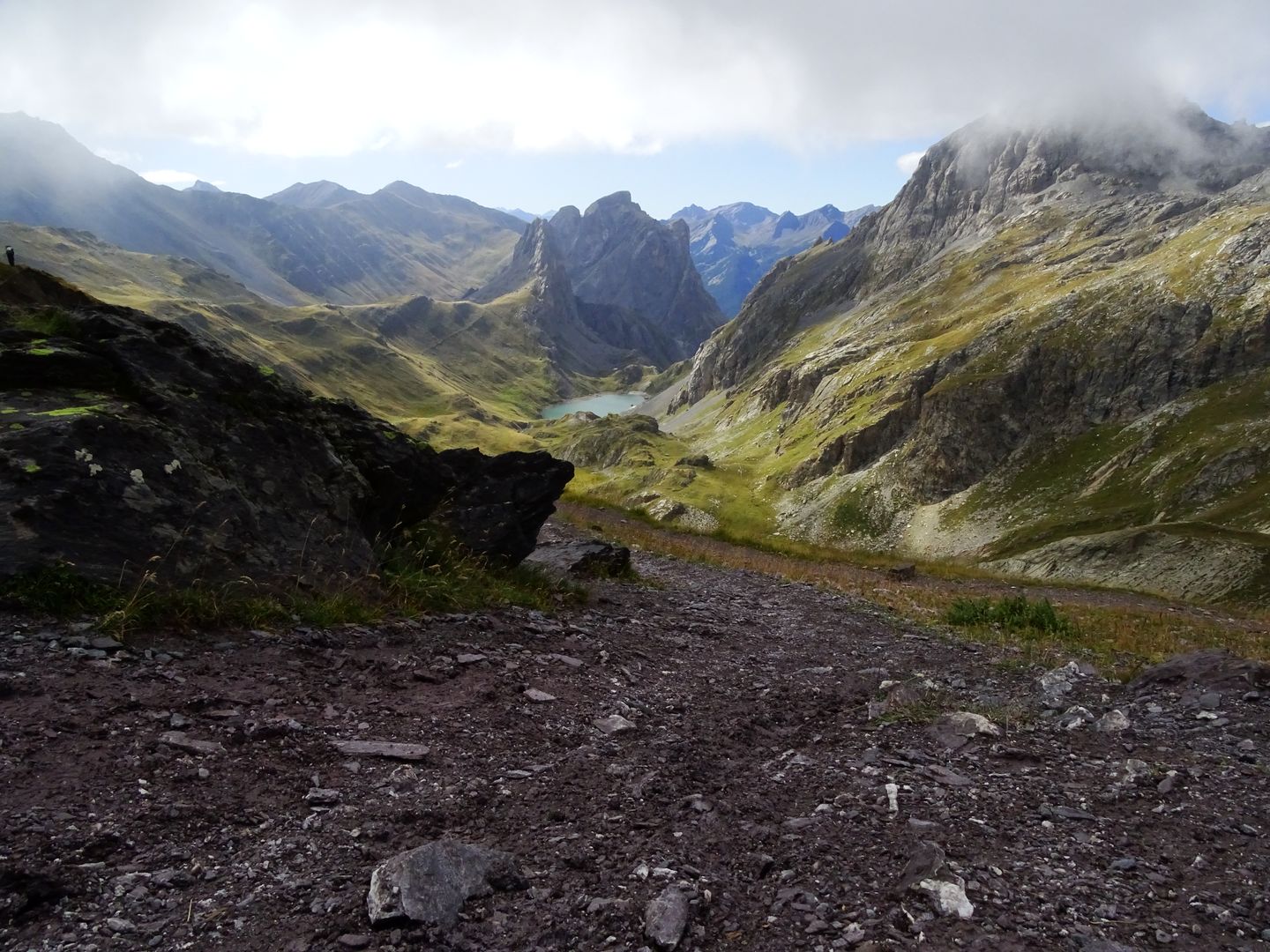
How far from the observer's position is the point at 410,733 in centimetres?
805

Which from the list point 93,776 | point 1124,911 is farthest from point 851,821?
point 93,776

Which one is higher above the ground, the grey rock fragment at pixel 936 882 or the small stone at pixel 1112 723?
the grey rock fragment at pixel 936 882

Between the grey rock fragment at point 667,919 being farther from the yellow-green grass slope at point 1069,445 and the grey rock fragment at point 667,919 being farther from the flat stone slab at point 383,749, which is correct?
the yellow-green grass slope at point 1069,445

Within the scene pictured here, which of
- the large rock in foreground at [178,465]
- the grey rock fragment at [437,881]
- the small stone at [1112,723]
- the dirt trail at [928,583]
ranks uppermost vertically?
the large rock in foreground at [178,465]

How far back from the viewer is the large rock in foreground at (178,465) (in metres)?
9.13

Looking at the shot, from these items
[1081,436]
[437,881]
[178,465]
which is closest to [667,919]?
[437,881]

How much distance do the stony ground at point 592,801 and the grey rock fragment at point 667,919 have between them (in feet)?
0.26

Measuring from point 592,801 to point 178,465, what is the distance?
27.3 feet

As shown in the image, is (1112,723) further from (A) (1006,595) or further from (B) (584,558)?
(A) (1006,595)

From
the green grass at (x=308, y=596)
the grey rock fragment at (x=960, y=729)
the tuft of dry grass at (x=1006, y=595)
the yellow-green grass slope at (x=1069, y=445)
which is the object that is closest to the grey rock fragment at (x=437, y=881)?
the green grass at (x=308, y=596)

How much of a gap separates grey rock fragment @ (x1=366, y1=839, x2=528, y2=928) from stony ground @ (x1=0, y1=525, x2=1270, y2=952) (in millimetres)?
107

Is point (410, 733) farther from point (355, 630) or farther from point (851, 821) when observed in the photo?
point (851, 821)

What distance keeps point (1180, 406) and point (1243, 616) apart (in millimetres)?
55944

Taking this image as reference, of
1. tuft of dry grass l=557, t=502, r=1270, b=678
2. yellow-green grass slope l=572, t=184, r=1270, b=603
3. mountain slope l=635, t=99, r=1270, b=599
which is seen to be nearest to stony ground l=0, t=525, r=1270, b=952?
tuft of dry grass l=557, t=502, r=1270, b=678
